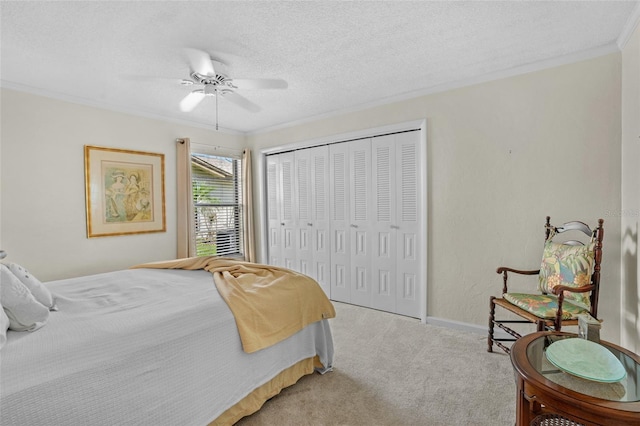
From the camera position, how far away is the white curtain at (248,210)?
202 inches

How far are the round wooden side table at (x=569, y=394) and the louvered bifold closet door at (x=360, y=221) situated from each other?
2545 millimetres

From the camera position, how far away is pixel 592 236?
7.93 feet

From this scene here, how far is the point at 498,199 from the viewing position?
3.05 meters

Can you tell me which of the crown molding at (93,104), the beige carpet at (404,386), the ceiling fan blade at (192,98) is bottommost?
the beige carpet at (404,386)

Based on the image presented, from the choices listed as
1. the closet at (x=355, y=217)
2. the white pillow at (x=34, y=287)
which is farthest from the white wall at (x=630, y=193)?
the white pillow at (x=34, y=287)

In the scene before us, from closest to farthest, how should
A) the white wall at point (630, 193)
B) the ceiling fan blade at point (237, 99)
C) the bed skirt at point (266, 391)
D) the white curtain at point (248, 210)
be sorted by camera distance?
1. the bed skirt at point (266, 391)
2. the white wall at point (630, 193)
3. the ceiling fan blade at point (237, 99)
4. the white curtain at point (248, 210)

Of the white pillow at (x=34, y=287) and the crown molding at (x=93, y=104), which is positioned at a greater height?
the crown molding at (x=93, y=104)

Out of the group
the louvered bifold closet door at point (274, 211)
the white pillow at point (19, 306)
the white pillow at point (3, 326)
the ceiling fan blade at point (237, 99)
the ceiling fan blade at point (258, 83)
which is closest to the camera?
the white pillow at point (3, 326)

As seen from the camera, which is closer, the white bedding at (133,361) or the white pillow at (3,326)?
the white bedding at (133,361)

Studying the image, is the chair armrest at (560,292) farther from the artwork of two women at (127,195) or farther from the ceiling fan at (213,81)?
the artwork of two women at (127,195)

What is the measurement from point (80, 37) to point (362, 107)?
278 centimetres

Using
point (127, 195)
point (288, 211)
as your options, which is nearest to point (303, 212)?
point (288, 211)

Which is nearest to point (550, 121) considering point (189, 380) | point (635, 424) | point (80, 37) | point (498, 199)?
point (498, 199)

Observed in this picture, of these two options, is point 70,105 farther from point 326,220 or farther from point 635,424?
point 635,424
